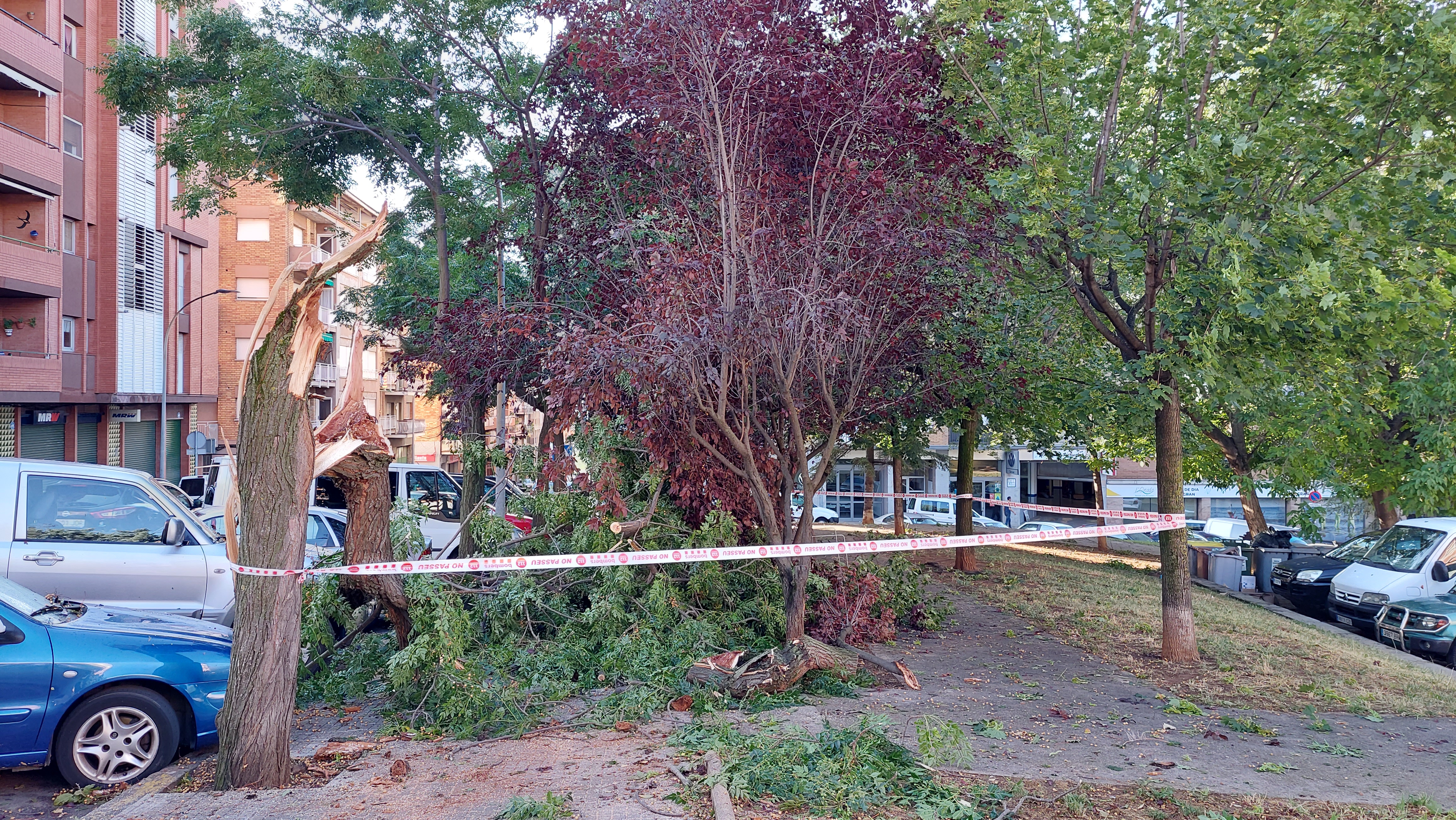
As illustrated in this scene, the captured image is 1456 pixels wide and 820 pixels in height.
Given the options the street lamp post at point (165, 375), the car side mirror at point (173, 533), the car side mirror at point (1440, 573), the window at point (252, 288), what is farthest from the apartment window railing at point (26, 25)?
the car side mirror at point (1440, 573)

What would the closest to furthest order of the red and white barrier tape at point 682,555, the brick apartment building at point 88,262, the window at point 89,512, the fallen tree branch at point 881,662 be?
the red and white barrier tape at point 682,555 → the window at point 89,512 → the fallen tree branch at point 881,662 → the brick apartment building at point 88,262

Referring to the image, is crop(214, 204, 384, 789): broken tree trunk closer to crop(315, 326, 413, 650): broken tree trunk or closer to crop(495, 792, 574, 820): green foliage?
crop(315, 326, 413, 650): broken tree trunk

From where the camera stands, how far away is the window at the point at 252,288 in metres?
39.9

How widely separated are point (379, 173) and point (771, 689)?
1125 cm

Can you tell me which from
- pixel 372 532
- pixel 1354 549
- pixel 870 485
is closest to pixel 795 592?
pixel 372 532

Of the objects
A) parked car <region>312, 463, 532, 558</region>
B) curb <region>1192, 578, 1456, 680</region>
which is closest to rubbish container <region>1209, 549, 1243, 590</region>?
curb <region>1192, 578, 1456, 680</region>

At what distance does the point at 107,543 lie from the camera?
27.9 feet

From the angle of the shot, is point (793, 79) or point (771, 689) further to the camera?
point (793, 79)

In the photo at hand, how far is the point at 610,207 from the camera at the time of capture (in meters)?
10.6

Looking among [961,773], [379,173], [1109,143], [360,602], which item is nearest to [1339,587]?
[1109,143]

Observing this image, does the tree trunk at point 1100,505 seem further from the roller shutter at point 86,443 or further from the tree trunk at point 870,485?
the roller shutter at point 86,443

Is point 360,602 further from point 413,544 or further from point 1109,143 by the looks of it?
point 1109,143

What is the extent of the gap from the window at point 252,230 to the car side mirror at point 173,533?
35382 mm

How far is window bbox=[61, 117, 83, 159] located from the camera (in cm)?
2609
